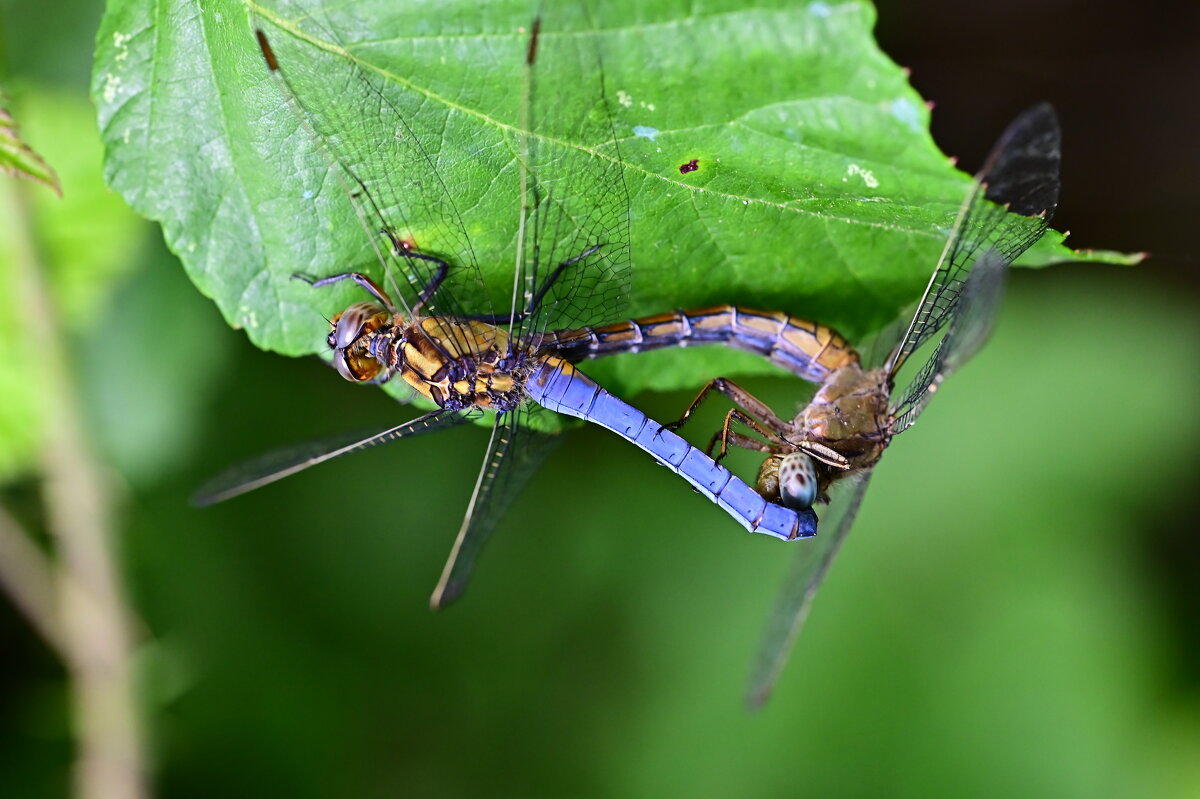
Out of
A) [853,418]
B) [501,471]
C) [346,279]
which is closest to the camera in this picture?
[346,279]

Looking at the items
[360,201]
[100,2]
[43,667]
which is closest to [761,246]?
[360,201]

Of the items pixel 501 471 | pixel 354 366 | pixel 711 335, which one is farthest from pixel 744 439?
pixel 354 366

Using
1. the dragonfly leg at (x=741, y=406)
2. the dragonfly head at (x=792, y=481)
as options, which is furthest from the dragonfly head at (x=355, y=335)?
the dragonfly head at (x=792, y=481)

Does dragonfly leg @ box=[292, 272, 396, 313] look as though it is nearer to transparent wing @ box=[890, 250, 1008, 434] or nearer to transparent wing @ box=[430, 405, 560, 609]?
transparent wing @ box=[430, 405, 560, 609]

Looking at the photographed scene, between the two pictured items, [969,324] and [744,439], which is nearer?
[969,324]

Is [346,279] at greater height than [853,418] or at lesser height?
lesser

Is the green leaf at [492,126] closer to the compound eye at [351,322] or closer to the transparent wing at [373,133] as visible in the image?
the transparent wing at [373,133]

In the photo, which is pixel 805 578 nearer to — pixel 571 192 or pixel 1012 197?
pixel 1012 197
